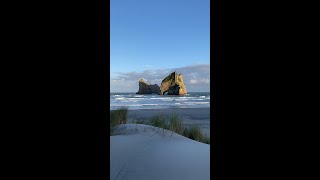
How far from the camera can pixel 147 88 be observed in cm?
3131

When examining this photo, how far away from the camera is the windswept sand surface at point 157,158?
2.57 metres

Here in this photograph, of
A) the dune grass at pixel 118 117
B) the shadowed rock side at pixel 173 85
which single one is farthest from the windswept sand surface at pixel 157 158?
the shadowed rock side at pixel 173 85

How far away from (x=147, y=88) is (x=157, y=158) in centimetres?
2822

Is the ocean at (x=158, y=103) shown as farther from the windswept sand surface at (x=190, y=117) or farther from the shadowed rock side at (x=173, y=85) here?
the shadowed rock side at (x=173, y=85)

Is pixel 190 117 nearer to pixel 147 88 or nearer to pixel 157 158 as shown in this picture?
→ pixel 157 158

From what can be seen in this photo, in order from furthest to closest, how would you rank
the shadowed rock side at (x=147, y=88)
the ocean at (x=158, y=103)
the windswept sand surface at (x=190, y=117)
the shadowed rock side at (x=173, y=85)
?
1. the shadowed rock side at (x=147, y=88)
2. the shadowed rock side at (x=173, y=85)
3. the ocean at (x=158, y=103)
4. the windswept sand surface at (x=190, y=117)

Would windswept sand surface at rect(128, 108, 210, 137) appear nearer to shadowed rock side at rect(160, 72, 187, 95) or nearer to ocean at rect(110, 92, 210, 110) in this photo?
ocean at rect(110, 92, 210, 110)

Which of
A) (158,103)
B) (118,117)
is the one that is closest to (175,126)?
(118,117)

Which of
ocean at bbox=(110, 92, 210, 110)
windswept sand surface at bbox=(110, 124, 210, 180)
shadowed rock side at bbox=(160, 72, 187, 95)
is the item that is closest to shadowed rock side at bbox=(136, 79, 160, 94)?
shadowed rock side at bbox=(160, 72, 187, 95)

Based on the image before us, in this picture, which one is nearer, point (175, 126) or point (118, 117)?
point (175, 126)

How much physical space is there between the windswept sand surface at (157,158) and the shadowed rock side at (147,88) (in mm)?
26291
